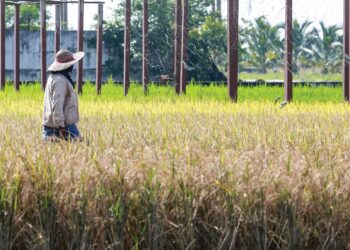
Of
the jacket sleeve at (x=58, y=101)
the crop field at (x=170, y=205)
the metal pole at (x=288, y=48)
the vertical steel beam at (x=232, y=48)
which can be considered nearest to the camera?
the crop field at (x=170, y=205)

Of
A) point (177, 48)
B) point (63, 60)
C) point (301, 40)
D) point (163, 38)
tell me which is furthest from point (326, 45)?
point (63, 60)

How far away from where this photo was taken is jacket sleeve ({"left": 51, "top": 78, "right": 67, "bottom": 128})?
11461 millimetres

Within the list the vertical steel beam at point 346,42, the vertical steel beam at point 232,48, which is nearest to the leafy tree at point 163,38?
the vertical steel beam at point 346,42

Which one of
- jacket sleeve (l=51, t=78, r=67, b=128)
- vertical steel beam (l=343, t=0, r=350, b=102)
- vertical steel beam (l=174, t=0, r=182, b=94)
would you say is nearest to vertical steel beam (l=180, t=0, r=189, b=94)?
vertical steel beam (l=174, t=0, r=182, b=94)

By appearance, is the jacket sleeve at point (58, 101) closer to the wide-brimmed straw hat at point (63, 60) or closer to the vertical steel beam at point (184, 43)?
the wide-brimmed straw hat at point (63, 60)

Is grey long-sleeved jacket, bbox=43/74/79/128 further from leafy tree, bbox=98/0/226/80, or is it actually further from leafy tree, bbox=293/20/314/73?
leafy tree, bbox=293/20/314/73

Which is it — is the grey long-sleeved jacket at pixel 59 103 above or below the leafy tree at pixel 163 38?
below

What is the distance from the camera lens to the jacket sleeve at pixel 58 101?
1146 centimetres

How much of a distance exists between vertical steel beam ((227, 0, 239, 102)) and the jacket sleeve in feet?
48.6

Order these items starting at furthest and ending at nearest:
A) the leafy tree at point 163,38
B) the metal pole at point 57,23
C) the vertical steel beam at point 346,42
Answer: the leafy tree at point 163,38
the metal pole at point 57,23
the vertical steel beam at point 346,42

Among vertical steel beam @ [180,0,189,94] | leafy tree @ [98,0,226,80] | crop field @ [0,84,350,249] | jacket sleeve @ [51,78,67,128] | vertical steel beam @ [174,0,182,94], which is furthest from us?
leafy tree @ [98,0,226,80]

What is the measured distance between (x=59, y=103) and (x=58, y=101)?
0.9 inches

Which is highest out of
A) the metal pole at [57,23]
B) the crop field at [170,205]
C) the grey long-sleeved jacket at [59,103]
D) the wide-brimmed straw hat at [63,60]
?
the metal pole at [57,23]

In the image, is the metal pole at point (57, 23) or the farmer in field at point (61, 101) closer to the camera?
the farmer in field at point (61, 101)
